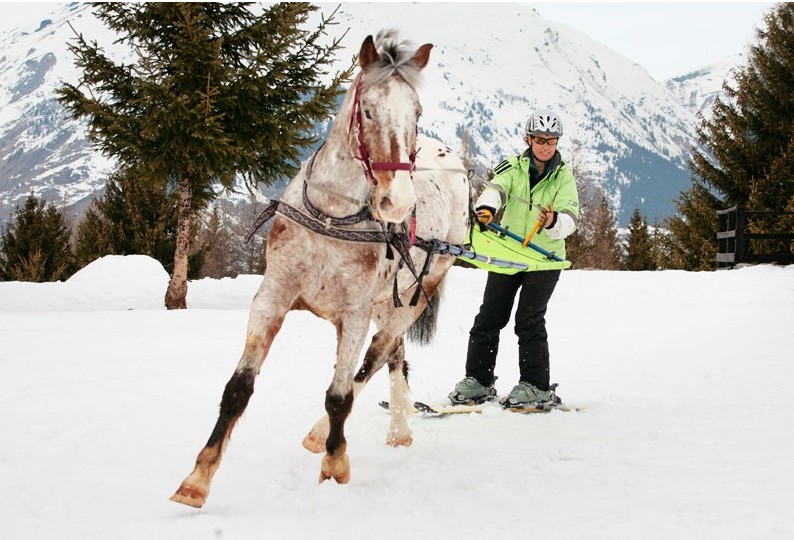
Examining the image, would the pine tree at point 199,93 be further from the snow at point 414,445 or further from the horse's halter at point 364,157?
the horse's halter at point 364,157

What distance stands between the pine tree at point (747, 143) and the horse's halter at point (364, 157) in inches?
800

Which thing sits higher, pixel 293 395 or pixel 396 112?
pixel 396 112

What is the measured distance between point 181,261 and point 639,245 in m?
34.2

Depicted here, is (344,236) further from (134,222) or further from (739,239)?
(134,222)

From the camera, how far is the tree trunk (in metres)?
13.9

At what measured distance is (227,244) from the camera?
46.0 m

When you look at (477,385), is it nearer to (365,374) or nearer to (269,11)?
(365,374)

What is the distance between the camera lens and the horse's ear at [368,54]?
3426 millimetres

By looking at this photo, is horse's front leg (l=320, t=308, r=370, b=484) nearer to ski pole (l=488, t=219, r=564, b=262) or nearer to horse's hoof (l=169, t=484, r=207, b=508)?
horse's hoof (l=169, t=484, r=207, b=508)

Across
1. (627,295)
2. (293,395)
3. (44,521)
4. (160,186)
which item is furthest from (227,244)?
(44,521)

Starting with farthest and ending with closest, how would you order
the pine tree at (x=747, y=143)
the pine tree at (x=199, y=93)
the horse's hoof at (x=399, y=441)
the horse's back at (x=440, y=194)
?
1. the pine tree at (x=747, y=143)
2. the pine tree at (x=199, y=93)
3. the horse's back at (x=440, y=194)
4. the horse's hoof at (x=399, y=441)

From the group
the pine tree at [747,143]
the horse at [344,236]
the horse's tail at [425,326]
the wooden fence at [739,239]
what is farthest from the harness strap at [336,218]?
the pine tree at [747,143]

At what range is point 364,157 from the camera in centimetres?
339

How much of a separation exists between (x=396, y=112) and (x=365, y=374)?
190 cm
